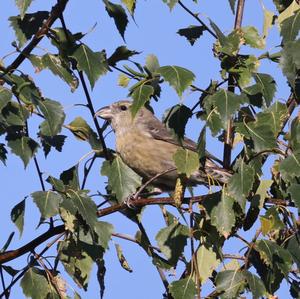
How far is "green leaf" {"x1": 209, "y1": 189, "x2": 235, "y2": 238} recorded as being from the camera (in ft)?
12.6

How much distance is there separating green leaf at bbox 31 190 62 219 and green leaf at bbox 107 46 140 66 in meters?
0.82

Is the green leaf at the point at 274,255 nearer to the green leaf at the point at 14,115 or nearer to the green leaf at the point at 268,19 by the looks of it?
the green leaf at the point at 14,115

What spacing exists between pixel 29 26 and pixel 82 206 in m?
0.97

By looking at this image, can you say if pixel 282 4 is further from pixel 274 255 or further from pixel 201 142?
pixel 274 255

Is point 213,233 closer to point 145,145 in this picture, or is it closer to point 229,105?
point 229,105

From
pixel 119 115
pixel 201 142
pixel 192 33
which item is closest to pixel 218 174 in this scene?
pixel 192 33

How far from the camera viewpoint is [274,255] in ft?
12.5

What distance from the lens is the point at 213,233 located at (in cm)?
407

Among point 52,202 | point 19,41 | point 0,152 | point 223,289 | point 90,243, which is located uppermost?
point 19,41

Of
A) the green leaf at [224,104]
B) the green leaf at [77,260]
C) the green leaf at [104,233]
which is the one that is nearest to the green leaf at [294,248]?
the green leaf at [224,104]

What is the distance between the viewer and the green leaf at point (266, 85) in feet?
13.2

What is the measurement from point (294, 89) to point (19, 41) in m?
1.40

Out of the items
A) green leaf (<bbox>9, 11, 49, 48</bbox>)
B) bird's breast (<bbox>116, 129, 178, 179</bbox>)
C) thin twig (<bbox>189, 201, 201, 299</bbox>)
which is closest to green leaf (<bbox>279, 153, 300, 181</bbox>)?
Result: thin twig (<bbox>189, 201, 201, 299</bbox>)

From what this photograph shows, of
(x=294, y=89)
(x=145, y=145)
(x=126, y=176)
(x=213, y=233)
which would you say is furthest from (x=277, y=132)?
(x=145, y=145)
